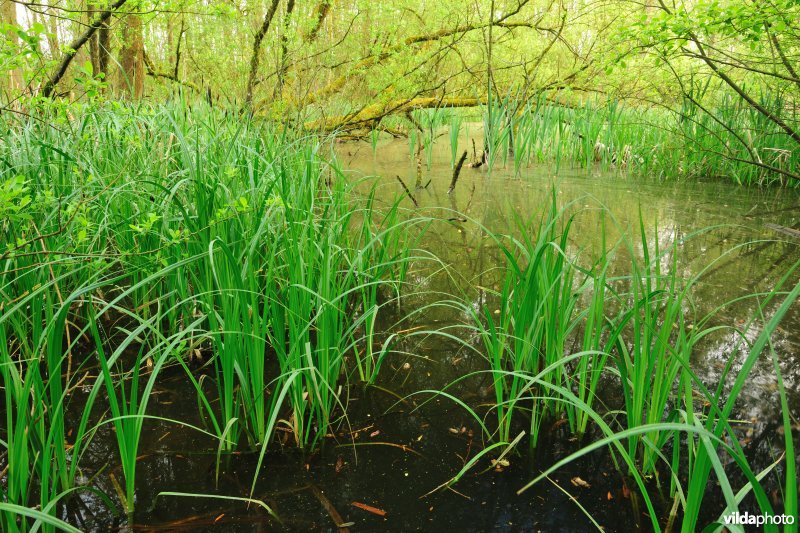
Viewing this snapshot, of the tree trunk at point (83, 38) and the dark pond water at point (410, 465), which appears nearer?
the dark pond water at point (410, 465)

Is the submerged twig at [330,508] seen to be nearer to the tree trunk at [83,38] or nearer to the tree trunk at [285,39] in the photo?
the tree trunk at [83,38]

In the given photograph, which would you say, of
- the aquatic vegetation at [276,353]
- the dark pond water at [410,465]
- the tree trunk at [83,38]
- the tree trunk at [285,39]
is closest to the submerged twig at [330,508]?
the dark pond water at [410,465]

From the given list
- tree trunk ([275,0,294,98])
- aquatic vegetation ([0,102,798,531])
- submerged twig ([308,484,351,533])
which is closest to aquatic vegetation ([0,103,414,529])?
aquatic vegetation ([0,102,798,531])

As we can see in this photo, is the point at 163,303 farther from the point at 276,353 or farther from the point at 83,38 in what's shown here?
the point at 83,38

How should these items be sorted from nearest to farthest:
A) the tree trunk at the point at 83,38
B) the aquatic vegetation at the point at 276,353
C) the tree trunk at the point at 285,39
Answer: the aquatic vegetation at the point at 276,353, the tree trunk at the point at 83,38, the tree trunk at the point at 285,39

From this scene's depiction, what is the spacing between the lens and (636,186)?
5199 mm

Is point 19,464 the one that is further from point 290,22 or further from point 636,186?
point 636,186

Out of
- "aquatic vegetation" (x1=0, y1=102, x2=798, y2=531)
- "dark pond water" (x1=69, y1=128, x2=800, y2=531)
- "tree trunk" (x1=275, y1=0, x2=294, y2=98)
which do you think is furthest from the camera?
"tree trunk" (x1=275, y1=0, x2=294, y2=98)

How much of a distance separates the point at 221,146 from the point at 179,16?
3.70 meters

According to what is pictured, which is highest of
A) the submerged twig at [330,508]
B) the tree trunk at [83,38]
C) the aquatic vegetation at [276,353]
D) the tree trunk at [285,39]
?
the tree trunk at [285,39]

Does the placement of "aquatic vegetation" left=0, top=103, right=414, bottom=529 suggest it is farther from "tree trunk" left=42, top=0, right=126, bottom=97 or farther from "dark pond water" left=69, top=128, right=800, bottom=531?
"tree trunk" left=42, top=0, right=126, bottom=97

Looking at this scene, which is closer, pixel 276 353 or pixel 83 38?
pixel 276 353

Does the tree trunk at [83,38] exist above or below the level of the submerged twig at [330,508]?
above

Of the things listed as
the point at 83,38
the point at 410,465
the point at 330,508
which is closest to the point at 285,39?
the point at 83,38
